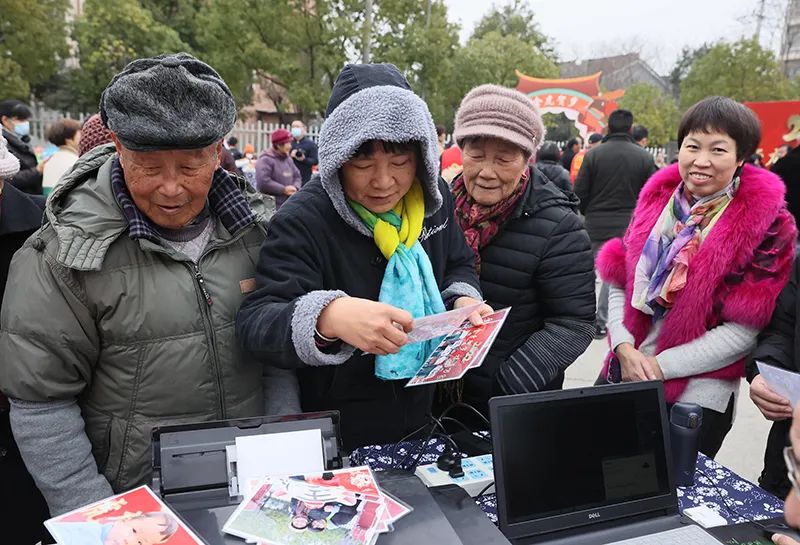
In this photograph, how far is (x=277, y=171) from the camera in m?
7.75

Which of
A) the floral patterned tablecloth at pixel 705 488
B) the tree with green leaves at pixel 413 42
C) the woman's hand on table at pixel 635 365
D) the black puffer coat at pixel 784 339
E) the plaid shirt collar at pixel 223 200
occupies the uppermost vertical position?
the tree with green leaves at pixel 413 42

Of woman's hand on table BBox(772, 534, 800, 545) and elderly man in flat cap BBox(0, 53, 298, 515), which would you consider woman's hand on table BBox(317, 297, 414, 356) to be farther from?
woman's hand on table BBox(772, 534, 800, 545)

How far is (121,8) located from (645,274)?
64.0 feet

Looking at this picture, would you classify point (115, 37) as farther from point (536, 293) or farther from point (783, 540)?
point (783, 540)

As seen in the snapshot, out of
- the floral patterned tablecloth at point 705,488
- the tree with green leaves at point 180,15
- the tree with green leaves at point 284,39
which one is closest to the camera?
the floral patterned tablecloth at point 705,488

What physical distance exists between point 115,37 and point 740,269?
20371mm

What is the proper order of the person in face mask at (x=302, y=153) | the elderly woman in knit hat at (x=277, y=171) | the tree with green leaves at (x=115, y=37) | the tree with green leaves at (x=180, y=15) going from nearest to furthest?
the elderly woman in knit hat at (x=277, y=171) → the person in face mask at (x=302, y=153) → the tree with green leaves at (x=115, y=37) → the tree with green leaves at (x=180, y=15)

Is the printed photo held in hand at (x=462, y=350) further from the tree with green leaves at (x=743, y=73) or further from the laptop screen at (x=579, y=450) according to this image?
the tree with green leaves at (x=743, y=73)

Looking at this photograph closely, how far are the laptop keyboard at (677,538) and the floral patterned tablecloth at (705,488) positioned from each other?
0.84 feet

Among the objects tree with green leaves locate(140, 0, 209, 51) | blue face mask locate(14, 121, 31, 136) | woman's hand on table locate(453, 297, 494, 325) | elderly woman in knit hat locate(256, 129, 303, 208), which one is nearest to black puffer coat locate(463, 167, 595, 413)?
woman's hand on table locate(453, 297, 494, 325)

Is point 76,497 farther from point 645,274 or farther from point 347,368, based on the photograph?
point 645,274

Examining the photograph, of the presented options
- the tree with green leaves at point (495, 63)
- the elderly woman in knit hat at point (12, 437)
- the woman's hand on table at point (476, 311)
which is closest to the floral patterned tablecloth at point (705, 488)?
the woman's hand on table at point (476, 311)

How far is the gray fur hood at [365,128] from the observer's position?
49.3 inches

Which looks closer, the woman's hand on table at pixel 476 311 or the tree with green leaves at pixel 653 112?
the woman's hand on table at pixel 476 311
